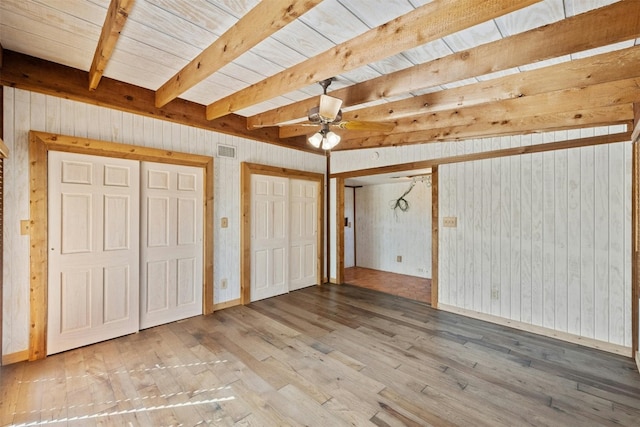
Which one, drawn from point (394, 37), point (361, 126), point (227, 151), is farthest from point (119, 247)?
point (394, 37)

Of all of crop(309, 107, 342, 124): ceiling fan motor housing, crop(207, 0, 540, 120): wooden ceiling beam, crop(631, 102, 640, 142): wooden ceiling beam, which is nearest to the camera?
crop(207, 0, 540, 120): wooden ceiling beam

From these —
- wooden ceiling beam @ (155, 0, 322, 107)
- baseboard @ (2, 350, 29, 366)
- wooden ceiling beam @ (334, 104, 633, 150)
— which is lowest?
baseboard @ (2, 350, 29, 366)

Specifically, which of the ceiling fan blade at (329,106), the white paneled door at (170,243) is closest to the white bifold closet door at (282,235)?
the white paneled door at (170,243)

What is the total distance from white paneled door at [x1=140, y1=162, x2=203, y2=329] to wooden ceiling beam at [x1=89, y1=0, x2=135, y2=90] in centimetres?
119

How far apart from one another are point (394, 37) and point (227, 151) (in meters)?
2.86

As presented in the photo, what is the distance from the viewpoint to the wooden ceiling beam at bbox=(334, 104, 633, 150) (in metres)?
2.79

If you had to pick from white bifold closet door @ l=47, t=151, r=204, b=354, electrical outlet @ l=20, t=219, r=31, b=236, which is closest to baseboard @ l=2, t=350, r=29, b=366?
white bifold closet door @ l=47, t=151, r=204, b=354

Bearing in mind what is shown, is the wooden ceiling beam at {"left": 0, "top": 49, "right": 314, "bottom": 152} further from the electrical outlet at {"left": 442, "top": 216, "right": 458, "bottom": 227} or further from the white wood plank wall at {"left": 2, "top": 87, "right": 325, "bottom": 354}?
the electrical outlet at {"left": 442, "top": 216, "right": 458, "bottom": 227}

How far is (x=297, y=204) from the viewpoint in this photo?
4.98 m

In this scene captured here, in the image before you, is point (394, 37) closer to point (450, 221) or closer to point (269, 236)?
point (450, 221)

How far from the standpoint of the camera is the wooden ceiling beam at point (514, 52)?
1599 millimetres

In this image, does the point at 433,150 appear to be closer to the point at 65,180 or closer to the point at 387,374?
the point at 387,374

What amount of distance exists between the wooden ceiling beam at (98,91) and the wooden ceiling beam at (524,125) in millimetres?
2634

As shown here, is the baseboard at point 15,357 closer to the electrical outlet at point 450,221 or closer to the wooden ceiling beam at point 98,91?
the wooden ceiling beam at point 98,91
